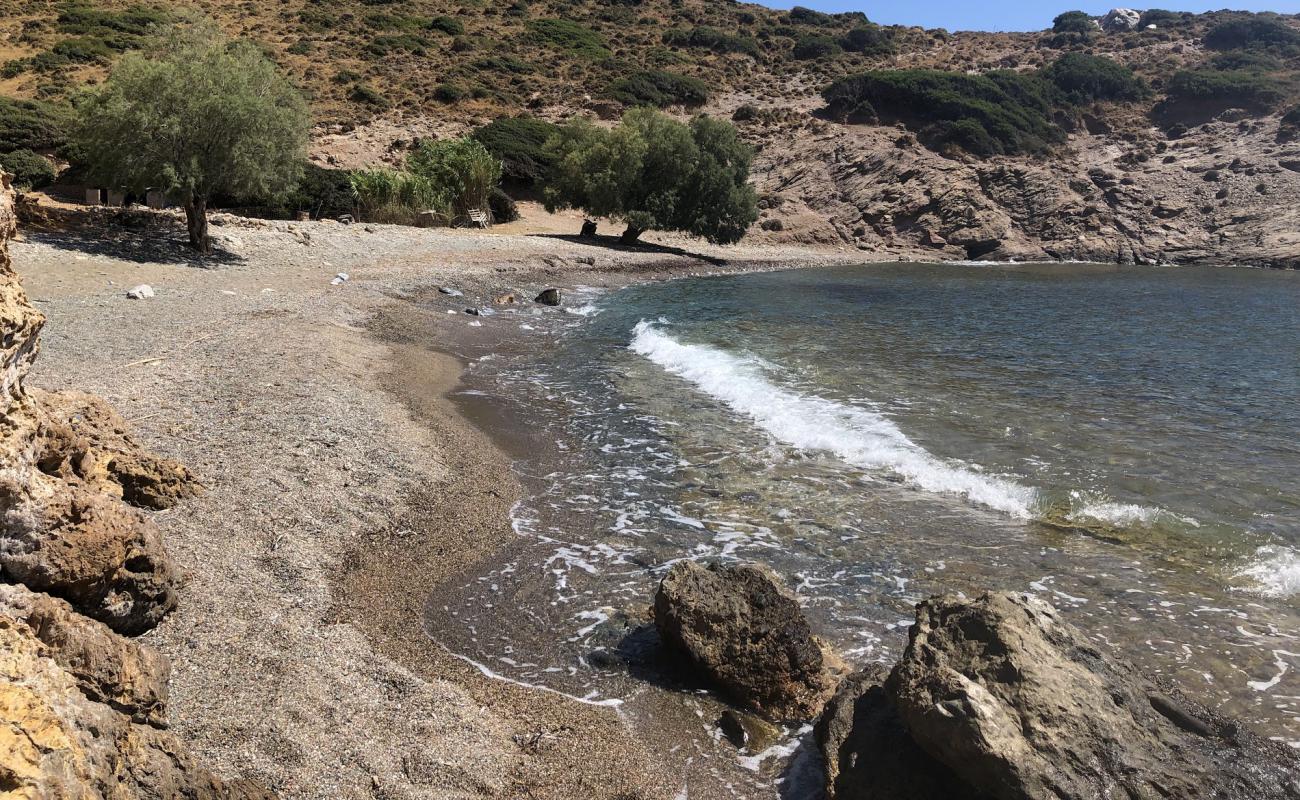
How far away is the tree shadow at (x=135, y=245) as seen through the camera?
62.4 feet

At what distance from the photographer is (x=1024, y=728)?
154 inches

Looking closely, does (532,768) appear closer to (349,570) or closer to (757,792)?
(757,792)

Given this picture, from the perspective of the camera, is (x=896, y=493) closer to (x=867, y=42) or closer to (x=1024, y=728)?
(x=1024, y=728)

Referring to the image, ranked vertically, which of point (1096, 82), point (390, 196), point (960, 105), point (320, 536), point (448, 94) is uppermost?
point (1096, 82)

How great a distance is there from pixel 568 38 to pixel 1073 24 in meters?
59.5

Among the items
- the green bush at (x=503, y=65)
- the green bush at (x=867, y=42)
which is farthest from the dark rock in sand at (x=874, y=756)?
the green bush at (x=867, y=42)

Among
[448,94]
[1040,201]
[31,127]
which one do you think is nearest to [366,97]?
[448,94]

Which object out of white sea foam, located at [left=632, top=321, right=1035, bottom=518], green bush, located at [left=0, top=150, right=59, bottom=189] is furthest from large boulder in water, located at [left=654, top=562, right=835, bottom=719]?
green bush, located at [left=0, top=150, right=59, bottom=189]

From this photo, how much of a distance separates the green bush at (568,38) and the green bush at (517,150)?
2832 centimetres

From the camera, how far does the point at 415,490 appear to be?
27.3 ft

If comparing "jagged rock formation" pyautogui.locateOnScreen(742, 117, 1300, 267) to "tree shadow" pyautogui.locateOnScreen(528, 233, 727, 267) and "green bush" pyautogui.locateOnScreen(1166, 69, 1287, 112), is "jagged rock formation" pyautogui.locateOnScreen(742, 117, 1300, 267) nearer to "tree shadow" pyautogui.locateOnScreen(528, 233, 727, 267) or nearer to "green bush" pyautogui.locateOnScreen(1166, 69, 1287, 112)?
"green bush" pyautogui.locateOnScreen(1166, 69, 1287, 112)

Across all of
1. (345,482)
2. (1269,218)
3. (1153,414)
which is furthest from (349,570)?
(1269,218)

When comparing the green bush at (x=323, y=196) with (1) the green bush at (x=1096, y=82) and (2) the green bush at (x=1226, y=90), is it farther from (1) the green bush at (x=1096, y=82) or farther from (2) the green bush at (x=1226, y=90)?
(2) the green bush at (x=1226, y=90)

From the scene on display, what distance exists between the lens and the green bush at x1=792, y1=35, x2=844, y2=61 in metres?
81.7
